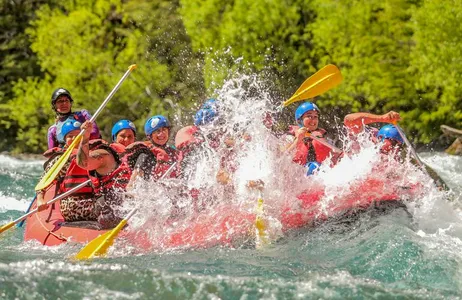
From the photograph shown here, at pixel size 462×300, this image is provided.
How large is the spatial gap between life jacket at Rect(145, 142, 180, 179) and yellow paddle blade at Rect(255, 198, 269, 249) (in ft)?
3.80

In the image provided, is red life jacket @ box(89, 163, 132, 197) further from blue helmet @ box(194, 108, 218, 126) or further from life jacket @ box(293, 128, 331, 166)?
life jacket @ box(293, 128, 331, 166)

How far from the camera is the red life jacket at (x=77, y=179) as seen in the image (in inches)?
321

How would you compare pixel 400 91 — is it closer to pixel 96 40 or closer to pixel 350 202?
pixel 96 40

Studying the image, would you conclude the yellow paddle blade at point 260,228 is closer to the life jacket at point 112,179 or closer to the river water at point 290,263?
the river water at point 290,263

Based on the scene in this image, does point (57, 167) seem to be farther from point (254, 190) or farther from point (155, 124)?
point (254, 190)

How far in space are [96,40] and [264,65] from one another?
443cm

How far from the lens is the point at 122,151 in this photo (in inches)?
341

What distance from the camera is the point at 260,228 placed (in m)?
7.50

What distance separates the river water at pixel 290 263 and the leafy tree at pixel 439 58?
858 cm

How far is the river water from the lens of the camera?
5.99m

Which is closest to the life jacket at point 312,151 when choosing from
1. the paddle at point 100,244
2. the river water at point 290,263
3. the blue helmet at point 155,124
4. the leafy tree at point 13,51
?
the river water at point 290,263

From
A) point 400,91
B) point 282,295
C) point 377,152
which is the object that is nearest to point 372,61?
point 400,91

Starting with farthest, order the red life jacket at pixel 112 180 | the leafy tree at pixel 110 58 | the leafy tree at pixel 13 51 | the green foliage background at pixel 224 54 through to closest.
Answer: the leafy tree at pixel 13 51 → the leafy tree at pixel 110 58 → the green foliage background at pixel 224 54 → the red life jacket at pixel 112 180

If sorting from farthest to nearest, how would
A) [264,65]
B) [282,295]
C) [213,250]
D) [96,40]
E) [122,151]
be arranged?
[96,40] < [264,65] < [122,151] < [213,250] < [282,295]
